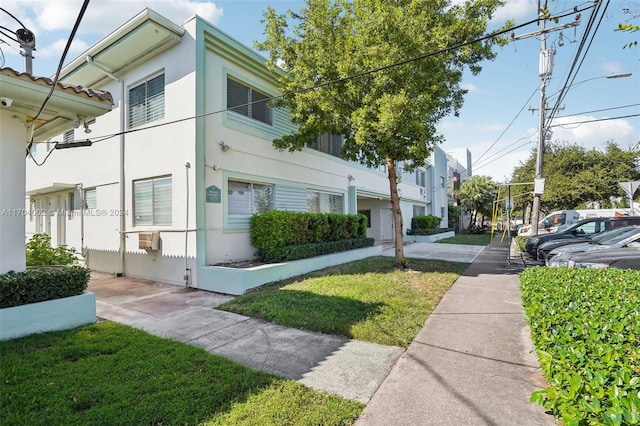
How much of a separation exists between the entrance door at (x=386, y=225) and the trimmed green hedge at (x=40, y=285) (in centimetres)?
1863

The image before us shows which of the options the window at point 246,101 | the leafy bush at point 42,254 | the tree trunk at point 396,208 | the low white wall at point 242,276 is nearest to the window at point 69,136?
the leafy bush at point 42,254

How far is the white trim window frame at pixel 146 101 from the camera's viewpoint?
8930mm

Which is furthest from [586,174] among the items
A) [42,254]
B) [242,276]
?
[42,254]

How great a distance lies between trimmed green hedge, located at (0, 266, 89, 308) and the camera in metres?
4.52

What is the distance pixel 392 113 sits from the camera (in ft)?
24.6

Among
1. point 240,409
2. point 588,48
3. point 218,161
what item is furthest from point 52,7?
point 588,48

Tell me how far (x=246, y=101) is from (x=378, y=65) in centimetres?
417

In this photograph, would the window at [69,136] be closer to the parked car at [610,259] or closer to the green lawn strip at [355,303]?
the green lawn strip at [355,303]

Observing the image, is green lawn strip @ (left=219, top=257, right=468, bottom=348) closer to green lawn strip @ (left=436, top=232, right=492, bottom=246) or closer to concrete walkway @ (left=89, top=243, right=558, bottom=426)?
concrete walkway @ (left=89, top=243, right=558, bottom=426)

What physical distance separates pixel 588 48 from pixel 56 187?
1693 centimetres

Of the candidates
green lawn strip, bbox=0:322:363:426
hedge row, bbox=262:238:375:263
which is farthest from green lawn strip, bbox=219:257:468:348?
green lawn strip, bbox=0:322:363:426

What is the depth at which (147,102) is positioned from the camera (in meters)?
9.23

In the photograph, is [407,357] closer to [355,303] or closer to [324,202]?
[355,303]

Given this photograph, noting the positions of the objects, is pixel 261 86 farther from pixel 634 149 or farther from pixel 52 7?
pixel 634 149
